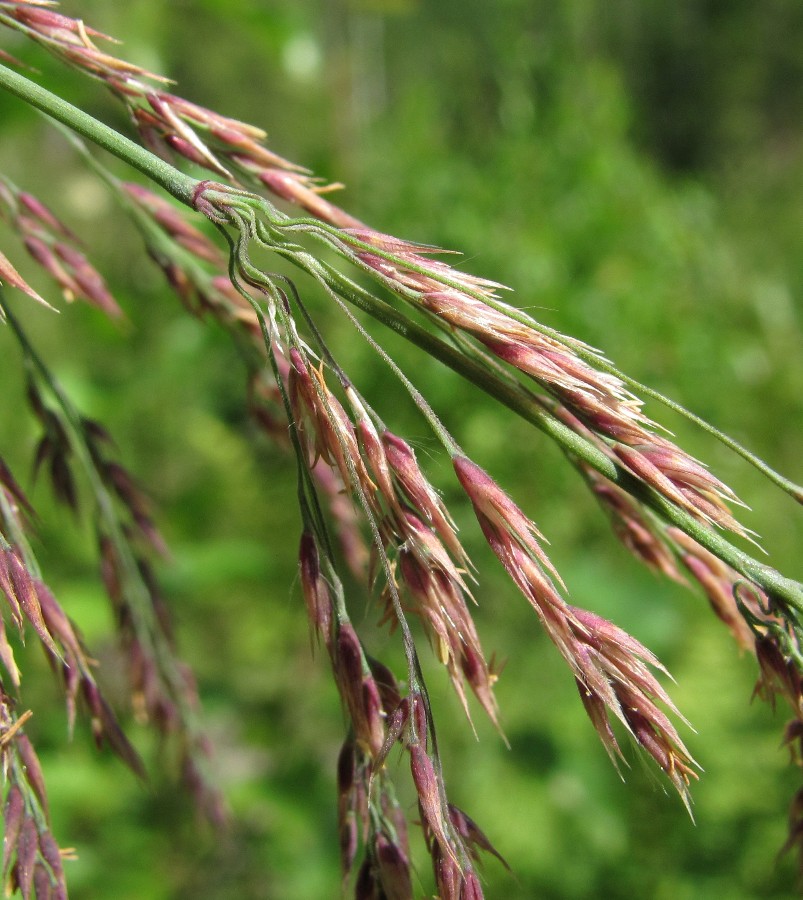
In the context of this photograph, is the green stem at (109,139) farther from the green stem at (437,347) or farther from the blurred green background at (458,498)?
the blurred green background at (458,498)

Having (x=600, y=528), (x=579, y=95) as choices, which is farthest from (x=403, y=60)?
(x=600, y=528)

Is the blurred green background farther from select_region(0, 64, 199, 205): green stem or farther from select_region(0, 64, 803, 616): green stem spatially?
select_region(0, 64, 199, 205): green stem

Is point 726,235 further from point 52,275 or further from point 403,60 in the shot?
point 403,60

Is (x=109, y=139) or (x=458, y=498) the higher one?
(x=109, y=139)

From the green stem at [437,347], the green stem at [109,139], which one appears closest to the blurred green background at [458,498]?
the green stem at [437,347]

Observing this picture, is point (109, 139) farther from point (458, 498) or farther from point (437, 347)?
point (458, 498)

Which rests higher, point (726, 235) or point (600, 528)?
point (726, 235)

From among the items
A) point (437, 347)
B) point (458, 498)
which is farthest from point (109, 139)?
point (458, 498)
